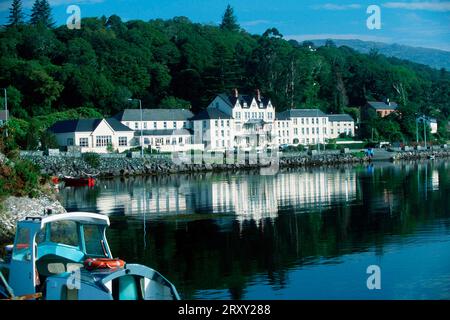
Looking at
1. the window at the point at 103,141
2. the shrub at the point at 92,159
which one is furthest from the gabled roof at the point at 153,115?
the shrub at the point at 92,159

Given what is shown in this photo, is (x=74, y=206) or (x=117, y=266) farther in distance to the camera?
(x=74, y=206)

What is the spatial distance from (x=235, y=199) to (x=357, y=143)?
47.7 meters

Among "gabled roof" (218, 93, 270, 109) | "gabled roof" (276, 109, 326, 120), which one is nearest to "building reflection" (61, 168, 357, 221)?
"gabled roof" (218, 93, 270, 109)

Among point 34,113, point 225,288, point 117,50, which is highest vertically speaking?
point 117,50

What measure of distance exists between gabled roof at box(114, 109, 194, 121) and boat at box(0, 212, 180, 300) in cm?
5473

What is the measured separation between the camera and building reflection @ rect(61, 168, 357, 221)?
31.8 metres

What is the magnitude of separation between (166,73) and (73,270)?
7591cm

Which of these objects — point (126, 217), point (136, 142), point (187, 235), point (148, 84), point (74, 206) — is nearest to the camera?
point (187, 235)

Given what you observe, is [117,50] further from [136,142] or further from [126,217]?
[126,217]

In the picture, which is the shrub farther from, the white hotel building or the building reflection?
the white hotel building

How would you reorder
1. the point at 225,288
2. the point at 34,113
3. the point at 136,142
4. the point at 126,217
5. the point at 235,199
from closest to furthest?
the point at 225,288 < the point at 126,217 < the point at 235,199 < the point at 136,142 < the point at 34,113

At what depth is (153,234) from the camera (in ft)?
80.9

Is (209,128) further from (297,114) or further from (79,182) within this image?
(79,182)

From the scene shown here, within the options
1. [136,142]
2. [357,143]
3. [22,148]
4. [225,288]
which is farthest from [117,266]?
[357,143]
